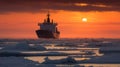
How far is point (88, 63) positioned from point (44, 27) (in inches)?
2730

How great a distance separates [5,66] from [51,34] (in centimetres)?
6968

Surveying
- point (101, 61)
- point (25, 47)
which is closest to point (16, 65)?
point (101, 61)

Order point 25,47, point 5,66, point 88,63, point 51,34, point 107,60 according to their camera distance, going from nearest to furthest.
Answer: point 5,66
point 88,63
point 107,60
point 25,47
point 51,34

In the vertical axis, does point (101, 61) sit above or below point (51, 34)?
above

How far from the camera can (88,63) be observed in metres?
22.9

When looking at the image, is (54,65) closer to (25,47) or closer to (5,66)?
(5,66)

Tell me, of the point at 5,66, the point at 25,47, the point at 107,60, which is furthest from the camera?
the point at 25,47

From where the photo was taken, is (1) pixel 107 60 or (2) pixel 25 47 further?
(2) pixel 25 47

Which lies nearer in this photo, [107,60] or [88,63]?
[88,63]

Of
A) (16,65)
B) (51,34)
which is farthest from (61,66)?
(51,34)

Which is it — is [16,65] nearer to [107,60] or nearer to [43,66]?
[43,66]

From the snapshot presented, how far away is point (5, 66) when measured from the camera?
2020 centimetres

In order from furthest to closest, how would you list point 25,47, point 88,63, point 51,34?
point 51,34 < point 25,47 < point 88,63

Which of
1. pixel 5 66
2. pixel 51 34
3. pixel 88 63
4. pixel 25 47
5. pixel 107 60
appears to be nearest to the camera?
pixel 5 66
